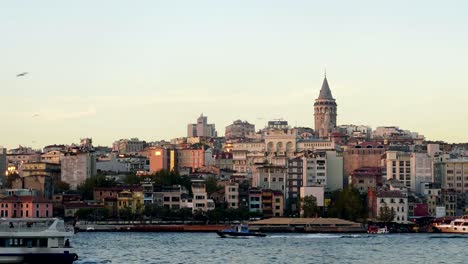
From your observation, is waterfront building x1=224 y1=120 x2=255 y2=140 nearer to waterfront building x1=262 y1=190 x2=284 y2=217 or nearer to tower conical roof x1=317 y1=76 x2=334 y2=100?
tower conical roof x1=317 y1=76 x2=334 y2=100

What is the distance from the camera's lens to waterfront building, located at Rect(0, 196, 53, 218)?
233ft

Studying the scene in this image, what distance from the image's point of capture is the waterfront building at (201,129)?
14675 cm

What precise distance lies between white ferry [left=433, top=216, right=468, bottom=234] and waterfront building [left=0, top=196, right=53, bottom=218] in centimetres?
2075

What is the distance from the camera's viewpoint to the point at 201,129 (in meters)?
147

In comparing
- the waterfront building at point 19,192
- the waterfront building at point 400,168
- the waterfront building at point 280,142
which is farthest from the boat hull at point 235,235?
the waterfront building at point 280,142

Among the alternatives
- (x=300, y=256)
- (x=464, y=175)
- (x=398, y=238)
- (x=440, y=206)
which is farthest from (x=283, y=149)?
(x=300, y=256)

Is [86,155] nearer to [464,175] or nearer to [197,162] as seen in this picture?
[197,162]

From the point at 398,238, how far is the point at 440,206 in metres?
20.0

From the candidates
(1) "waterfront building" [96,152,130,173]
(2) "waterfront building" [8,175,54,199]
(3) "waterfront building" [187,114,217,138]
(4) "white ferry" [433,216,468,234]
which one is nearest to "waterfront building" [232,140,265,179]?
(1) "waterfront building" [96,152,130,173]

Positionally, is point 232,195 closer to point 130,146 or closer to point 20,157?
point 20,157

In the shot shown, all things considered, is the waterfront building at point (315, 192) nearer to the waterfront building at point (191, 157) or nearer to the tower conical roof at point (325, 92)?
the waterfront building at point (191, 157)

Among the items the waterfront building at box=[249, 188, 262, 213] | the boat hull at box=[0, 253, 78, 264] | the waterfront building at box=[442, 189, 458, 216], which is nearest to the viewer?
the boat hull at box=[0, 253, 78, 264]

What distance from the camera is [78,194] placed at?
266 feet

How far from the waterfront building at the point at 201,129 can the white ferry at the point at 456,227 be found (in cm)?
7655
